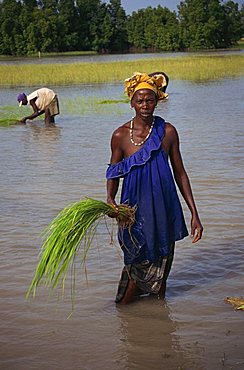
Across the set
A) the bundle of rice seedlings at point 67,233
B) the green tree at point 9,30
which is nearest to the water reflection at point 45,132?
the bundle of rice seedlings at point 67,233

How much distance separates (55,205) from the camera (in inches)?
283

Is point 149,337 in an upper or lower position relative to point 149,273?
lower

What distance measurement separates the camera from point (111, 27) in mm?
97188

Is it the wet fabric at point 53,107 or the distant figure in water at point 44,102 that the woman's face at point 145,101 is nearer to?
the distant figure in water at point 44,102

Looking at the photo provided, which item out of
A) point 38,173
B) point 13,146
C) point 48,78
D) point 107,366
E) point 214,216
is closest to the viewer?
point 107,366

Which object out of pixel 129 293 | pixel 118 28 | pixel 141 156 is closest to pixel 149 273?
pixel 129 293

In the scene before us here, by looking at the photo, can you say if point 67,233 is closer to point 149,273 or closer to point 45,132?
point 149,273

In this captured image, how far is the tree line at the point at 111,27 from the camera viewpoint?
262 feet

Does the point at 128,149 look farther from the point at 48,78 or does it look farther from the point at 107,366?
the point at 48,78

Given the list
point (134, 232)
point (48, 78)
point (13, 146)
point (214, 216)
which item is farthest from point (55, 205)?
point (48, 78)

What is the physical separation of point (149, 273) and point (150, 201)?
0.46 meters

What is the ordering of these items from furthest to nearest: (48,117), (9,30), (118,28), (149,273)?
(118,28) → (9,30) → (48,117) → (149,273)

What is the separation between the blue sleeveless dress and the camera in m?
4.14

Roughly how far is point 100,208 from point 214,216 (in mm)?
2599
